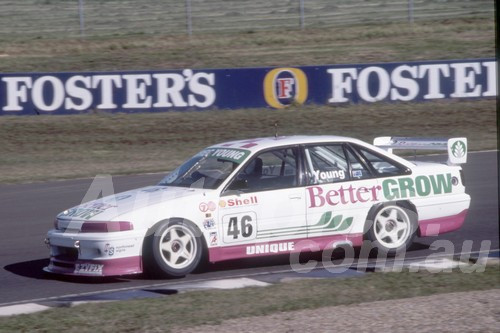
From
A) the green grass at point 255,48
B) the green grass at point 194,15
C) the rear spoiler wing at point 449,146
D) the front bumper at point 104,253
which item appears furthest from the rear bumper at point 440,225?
the green grass at point 194,15

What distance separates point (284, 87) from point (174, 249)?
49.4 ft

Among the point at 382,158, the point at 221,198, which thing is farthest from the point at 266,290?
the point at 382,158

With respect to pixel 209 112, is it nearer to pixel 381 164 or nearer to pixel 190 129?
pixel 190 129

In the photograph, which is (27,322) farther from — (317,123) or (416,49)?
(416,49)

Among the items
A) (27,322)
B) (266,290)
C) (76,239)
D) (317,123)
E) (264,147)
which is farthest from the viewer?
(317,123)

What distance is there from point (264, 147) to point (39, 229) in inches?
154

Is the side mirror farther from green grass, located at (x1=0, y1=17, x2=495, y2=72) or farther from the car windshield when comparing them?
green grass, located at (x1=0, y1=17, x2=495, y2=72)

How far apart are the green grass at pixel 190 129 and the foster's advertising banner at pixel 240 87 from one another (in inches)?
12.3

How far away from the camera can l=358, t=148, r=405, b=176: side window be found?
10391 millimetres

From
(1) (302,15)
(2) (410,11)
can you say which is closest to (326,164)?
(1) (302,15)

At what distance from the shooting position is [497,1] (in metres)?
8.53

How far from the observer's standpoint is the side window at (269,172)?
32.1 ft

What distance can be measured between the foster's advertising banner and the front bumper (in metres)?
13.6

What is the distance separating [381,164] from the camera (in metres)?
10.5
